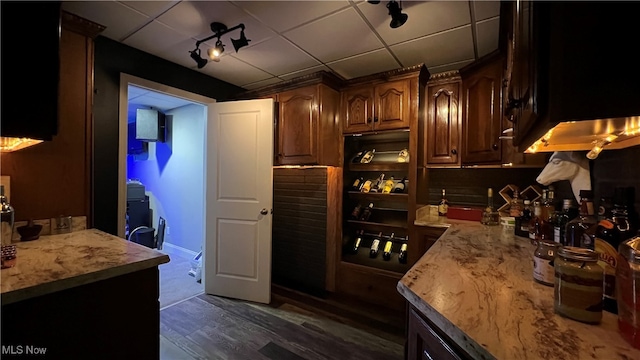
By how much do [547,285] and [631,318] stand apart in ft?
1.06

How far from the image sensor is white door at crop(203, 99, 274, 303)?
258 centimetres

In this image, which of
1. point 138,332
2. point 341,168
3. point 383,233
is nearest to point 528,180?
point 383,233

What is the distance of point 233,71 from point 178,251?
117 inches

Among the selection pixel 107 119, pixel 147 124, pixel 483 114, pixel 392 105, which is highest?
pixel 147 124

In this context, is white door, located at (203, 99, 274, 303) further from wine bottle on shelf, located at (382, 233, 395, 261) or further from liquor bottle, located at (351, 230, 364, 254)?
wine bottle on shelf, located at (382, 233, 395, 261)

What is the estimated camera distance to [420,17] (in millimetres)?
1755

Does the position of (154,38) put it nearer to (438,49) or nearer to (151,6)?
(151,6)

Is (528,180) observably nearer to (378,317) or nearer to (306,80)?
(378,317)

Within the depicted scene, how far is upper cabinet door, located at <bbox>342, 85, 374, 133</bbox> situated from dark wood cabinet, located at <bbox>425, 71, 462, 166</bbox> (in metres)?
0.56

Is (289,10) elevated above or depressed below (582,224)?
above

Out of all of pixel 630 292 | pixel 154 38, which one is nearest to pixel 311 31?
pixel 154 38

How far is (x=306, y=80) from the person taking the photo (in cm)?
262

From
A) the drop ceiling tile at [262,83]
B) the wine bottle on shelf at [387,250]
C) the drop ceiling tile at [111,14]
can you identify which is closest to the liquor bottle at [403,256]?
the wine bottle on shelf at [387,250]

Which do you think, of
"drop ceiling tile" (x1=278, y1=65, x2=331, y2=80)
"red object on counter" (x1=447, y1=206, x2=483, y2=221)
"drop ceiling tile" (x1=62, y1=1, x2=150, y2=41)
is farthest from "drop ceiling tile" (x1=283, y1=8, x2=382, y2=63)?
"red object on counter" (x1=447, y1=206, x2=483, y2=221)
